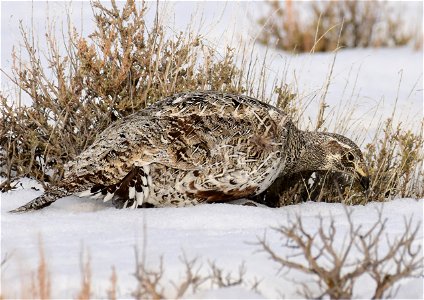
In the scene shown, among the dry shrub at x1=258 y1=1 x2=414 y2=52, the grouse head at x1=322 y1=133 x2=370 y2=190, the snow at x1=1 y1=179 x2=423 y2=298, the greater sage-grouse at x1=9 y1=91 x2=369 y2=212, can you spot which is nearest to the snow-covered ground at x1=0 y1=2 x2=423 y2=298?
the snow at x1=1 y1=179 x2=423 y2=298

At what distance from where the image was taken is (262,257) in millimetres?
3516

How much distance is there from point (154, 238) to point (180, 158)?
83 cm

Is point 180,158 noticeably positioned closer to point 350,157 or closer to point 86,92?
point 86,92

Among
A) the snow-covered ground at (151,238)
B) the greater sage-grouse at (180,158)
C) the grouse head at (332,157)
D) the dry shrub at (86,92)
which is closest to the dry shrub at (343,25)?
the dry shrub at (86,92)

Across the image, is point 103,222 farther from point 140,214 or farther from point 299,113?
point 299,113

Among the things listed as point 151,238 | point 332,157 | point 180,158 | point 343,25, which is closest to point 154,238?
point 151,238

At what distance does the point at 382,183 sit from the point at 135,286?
2.75m

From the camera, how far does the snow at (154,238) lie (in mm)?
3281

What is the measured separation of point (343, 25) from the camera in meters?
12.1

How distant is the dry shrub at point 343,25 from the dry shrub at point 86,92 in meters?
6.27

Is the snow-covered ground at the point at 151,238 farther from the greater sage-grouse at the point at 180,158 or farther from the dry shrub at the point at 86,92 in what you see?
the dry shrub at the point at 86,92

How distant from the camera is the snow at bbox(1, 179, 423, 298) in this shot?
10.8ft

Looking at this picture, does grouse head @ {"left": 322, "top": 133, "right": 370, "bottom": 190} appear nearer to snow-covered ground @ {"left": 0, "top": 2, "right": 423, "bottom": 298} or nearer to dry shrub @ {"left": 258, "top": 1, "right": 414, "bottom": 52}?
snow-covered ground @ {"left": 0, "top": 2, "right": 423, "bottom": 298}

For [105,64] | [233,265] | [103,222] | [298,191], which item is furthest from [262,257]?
[105,64]
